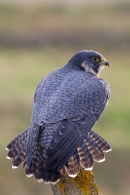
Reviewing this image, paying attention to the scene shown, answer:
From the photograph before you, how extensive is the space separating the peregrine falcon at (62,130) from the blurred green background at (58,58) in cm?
389

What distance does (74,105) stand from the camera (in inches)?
310

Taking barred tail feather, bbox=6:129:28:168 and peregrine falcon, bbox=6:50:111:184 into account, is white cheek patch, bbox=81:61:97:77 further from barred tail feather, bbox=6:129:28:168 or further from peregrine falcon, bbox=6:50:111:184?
barred tail feather, bbox=6:129:28:168

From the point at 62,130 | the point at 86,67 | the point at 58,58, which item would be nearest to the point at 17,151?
the point at 62,130

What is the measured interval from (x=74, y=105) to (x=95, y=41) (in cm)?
1322

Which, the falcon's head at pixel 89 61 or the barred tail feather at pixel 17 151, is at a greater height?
the falcon's head at pixel 89 61

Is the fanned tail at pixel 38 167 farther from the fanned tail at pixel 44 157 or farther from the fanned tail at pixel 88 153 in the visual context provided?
the fanned tail at pixel 88 153

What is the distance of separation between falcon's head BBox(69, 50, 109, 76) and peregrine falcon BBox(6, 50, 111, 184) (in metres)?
0.37

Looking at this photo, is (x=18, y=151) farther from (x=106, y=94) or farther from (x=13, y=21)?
(x=13, y=21)

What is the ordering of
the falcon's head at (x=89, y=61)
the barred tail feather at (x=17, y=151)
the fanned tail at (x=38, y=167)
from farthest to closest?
the falcon's head at (x=89, y=61), the barred tail feather at (x=17, y=151), the fanned tail at (x=38, y=167)

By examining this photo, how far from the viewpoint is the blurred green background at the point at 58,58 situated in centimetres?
1261

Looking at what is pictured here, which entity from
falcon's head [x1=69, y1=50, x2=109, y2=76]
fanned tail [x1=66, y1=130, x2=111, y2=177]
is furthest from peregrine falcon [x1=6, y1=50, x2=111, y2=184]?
falcon's head [x1=69, y1=50, x2=109, y2=76]

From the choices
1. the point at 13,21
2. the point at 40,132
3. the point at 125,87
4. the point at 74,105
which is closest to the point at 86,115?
the point at 74,105

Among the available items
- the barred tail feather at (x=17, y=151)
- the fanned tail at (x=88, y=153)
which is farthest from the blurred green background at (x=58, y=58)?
the fanned tail at (x=88, y=153)

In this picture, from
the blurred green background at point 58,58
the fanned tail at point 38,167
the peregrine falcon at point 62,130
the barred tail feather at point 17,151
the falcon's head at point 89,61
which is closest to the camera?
the fanned tail at point 38,167
